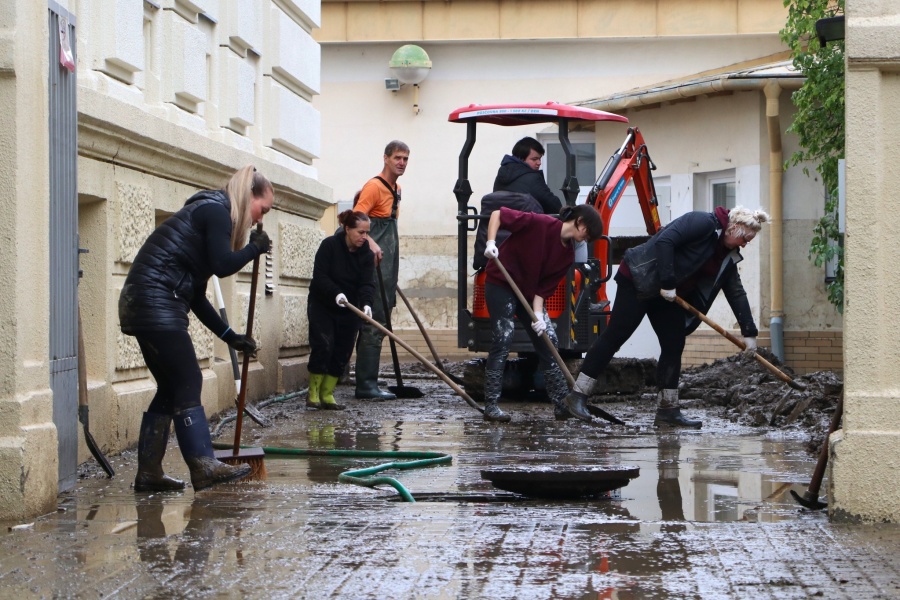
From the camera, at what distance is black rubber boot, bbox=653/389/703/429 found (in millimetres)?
10219

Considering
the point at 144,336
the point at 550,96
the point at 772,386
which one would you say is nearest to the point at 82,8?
the point at 144,336

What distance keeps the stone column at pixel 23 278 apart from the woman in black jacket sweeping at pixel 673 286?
15.7 feet

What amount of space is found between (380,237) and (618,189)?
7.19 feet

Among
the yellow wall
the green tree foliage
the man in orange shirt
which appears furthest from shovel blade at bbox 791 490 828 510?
the yellow wall

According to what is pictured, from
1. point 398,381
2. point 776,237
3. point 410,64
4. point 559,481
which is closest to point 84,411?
point 559,481

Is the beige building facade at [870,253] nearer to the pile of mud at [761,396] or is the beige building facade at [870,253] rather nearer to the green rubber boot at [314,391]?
the pile of mud at [761,396]

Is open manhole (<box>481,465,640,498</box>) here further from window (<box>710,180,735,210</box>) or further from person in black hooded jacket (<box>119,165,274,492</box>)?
window (<box>710,180,735,210</box>)

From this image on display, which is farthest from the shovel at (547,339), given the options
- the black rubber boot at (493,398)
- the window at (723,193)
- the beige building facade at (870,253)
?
the window at (723,193)

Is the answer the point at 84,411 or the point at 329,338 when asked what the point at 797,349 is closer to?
the point at 329,338

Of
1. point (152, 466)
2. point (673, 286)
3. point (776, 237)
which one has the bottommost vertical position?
point (152, 466)

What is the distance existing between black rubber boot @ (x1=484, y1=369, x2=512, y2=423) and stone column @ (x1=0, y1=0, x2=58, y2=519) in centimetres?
464

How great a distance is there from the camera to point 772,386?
12.2 metres

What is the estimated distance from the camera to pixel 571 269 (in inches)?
472

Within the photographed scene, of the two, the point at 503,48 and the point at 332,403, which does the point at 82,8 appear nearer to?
the point at 332,403
